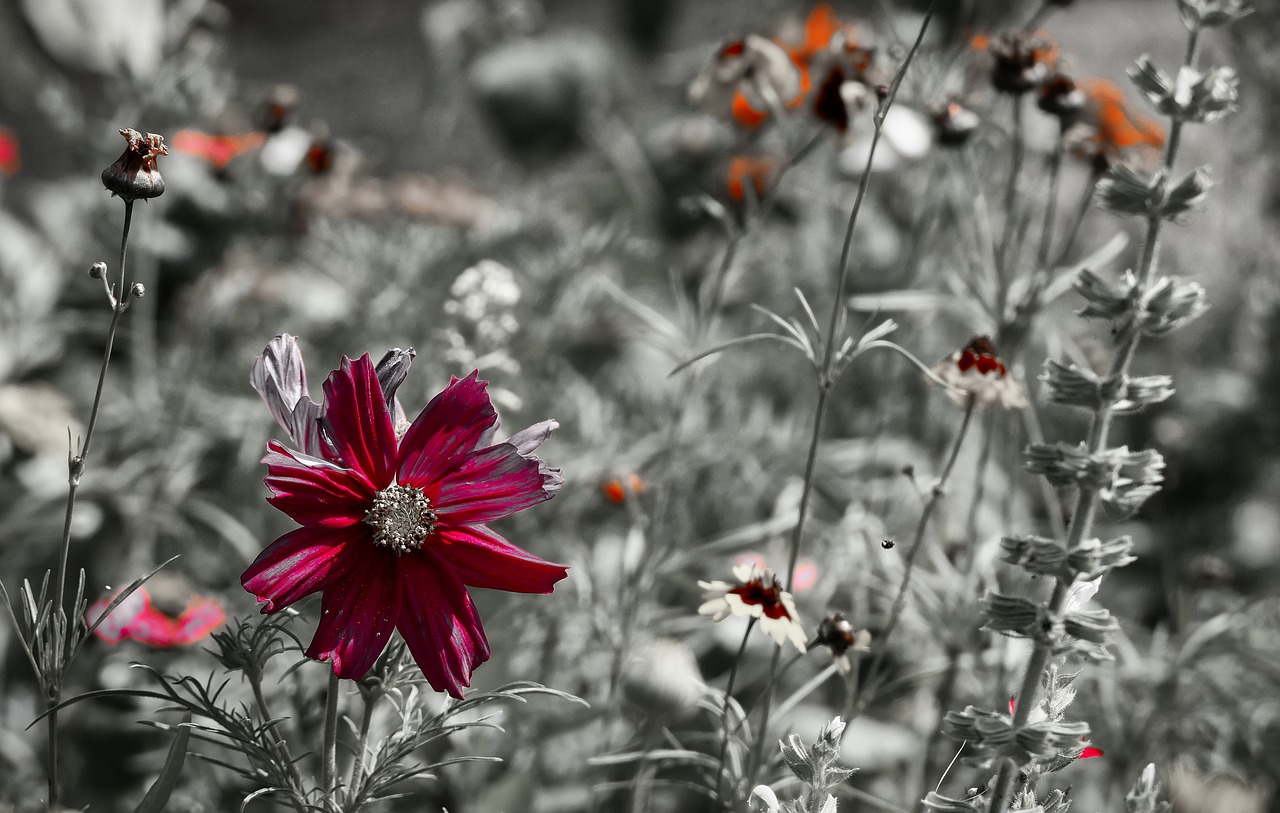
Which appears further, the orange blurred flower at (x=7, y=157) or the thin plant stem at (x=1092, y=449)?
the orange blurred flower at (x=7, y=157)

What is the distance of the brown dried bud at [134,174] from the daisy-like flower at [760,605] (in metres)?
0.25

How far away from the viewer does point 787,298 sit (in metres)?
1.17

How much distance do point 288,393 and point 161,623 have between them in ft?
1.11

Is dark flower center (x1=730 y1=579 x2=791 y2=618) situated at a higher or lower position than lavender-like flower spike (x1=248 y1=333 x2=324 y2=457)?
lower

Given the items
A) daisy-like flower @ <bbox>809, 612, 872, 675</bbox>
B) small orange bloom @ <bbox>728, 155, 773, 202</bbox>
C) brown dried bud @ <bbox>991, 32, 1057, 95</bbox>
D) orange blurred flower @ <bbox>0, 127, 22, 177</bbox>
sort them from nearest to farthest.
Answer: daisy-like flower @ <bbox>809, 612, 872, 675</bbox> → brown dried bud @ <bbox>991, 32, 1057, 95</bbox> → small orange bloom @ <bbox>728, 155, 773, 202</bbox> → orange blurred flower @ <bbox>0, 127, 22, 177</bbox>

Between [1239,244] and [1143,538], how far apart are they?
538 millimetres

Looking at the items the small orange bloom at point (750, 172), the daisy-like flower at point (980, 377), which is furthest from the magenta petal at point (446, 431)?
the small orange bloom at point (750, 172)

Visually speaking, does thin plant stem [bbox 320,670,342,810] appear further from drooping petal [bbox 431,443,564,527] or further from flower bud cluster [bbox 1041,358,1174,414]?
flower bud cluster [bbox 1041,358,1174,414]

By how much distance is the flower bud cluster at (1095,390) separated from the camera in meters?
0.37

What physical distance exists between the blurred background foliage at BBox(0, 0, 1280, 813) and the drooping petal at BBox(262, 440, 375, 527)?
0.81 feet

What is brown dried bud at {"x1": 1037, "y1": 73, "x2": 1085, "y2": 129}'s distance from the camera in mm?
634

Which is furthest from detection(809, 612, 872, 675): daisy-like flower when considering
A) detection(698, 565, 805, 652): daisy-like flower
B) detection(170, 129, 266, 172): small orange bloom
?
detection(170, 129, 266, 172): small orange bloom

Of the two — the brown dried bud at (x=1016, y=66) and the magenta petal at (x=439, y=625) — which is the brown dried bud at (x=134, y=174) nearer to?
the magenta petal at (x=439, y=625)

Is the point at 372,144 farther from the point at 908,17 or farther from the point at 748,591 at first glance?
the point at 748,591
